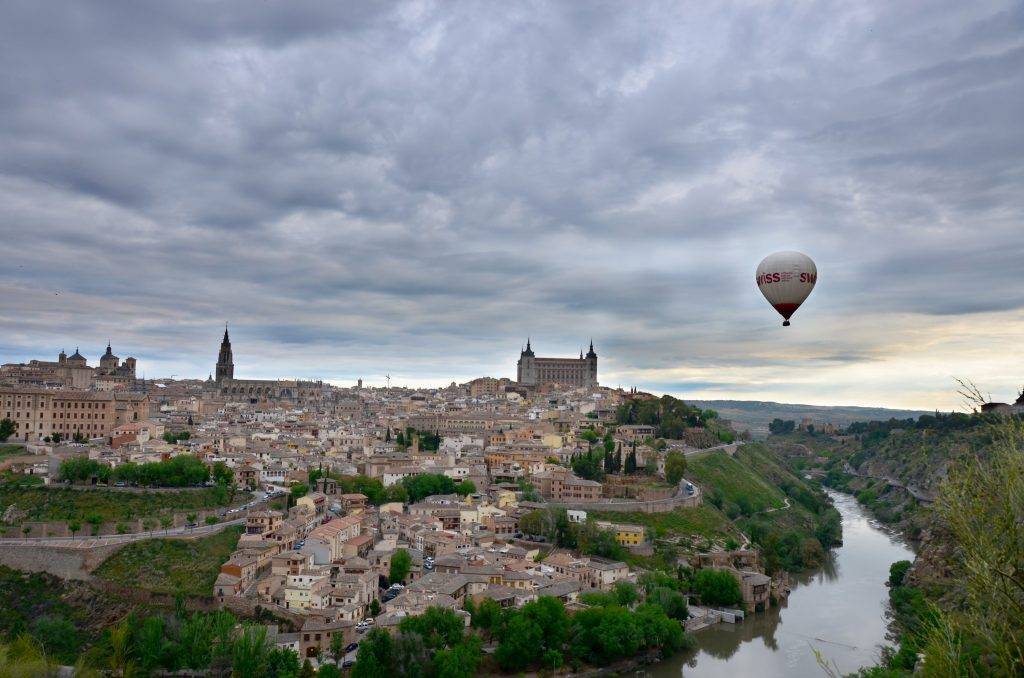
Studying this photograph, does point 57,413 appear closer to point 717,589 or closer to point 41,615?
point 41,615

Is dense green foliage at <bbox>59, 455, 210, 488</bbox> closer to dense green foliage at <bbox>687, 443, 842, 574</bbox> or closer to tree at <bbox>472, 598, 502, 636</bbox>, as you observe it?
tree at <bbox>472, 598, 502, 636</bbox>

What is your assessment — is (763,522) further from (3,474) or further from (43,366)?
(43,366)

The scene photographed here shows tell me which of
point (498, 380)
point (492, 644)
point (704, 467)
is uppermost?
point (498, 380)

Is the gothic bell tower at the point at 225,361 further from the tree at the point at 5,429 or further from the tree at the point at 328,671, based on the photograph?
the tree at the point at 328,671

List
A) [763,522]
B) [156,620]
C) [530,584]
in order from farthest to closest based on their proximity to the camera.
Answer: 1. [763,522]
2. [530,584]
3. [156,620]

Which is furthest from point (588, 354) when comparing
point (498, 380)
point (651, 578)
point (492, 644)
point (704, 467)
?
point (492, 644)

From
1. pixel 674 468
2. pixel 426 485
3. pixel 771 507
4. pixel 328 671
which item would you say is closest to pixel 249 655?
pixel 328 671

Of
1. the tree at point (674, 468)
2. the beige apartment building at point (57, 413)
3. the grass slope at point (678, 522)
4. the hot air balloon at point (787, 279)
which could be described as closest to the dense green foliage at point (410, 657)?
the hot air balloon at point (787, 279)
